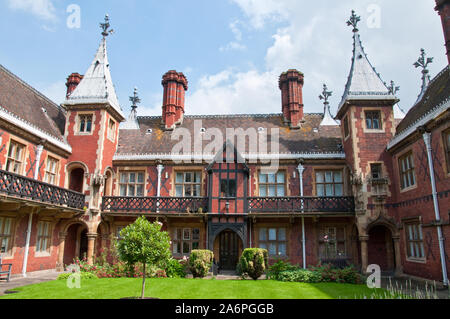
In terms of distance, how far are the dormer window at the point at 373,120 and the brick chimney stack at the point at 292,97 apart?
197 inches

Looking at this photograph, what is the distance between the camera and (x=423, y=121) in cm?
1356

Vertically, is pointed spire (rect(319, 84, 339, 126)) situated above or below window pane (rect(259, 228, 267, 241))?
above

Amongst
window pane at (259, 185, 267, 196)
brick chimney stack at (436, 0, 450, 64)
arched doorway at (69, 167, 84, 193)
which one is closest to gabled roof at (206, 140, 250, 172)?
window pane at (259, 185, 267, 196)

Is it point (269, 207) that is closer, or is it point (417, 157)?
point (417, 157)

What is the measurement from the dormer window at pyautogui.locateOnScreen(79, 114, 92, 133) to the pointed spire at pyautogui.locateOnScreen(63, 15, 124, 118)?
81 centimetres

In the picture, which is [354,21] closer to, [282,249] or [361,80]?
[361,80]

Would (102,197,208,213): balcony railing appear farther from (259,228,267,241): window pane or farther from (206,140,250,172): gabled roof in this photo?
(259,228,267,241): window pane

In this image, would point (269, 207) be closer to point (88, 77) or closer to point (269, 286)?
point (269, 286)

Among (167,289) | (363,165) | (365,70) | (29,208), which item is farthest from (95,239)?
(365,70)

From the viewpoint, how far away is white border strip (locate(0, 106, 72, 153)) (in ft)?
43.9

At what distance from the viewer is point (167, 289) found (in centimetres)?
1099
